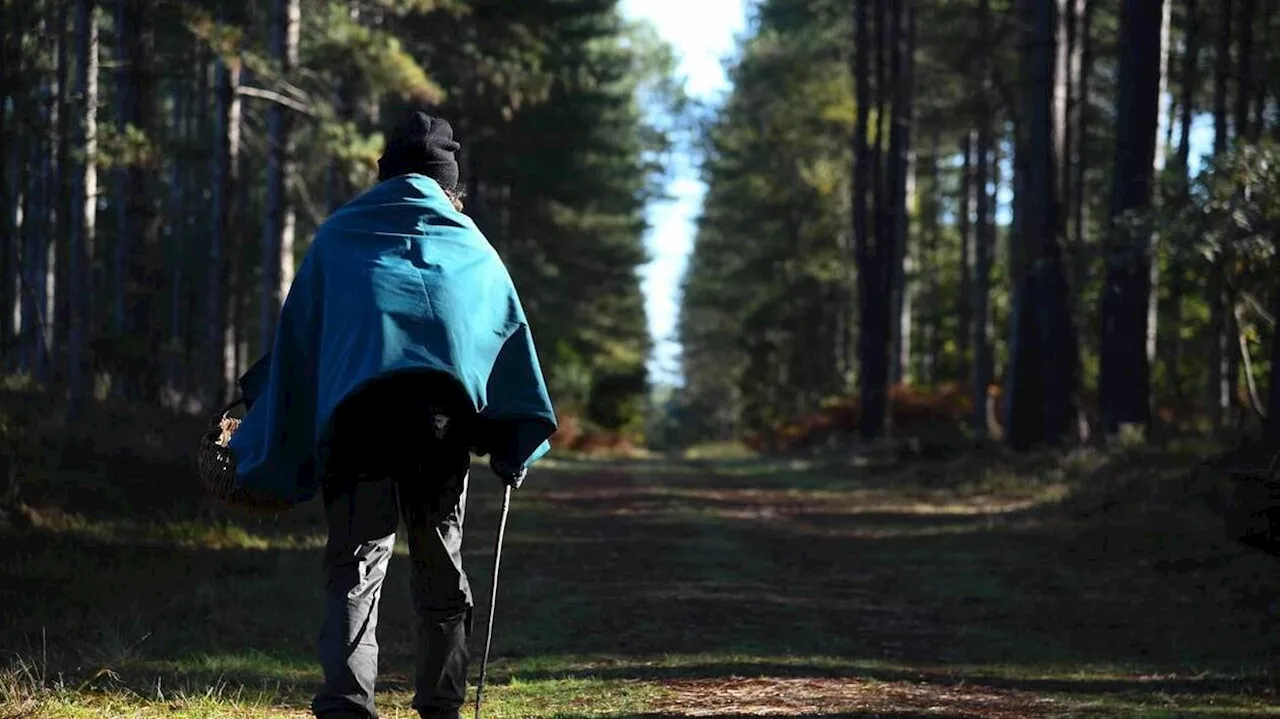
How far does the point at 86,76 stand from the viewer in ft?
49.0

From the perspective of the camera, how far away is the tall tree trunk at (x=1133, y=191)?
18.5m

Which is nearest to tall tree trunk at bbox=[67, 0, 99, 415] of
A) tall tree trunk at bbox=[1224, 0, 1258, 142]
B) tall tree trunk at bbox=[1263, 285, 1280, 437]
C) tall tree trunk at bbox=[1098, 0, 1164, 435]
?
tall tree trunk at bbox=[1263, 285, 1280, 437]

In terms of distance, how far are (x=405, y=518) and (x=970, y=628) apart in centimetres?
553

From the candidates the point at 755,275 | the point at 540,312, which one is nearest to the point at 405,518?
the point at 540,312

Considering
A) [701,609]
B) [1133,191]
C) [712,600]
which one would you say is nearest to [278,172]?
[1133,191]

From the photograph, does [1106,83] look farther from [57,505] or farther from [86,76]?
[57,505]

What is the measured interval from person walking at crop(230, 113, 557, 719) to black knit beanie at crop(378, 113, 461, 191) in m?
0.07

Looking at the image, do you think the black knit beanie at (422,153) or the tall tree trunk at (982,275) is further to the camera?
the tall tree trunk at (982,275)

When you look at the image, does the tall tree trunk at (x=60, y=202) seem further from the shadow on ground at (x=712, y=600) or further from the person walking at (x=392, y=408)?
the person walking at (x=392, y=408)

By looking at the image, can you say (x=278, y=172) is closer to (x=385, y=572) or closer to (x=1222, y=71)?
(x=385, y=572)

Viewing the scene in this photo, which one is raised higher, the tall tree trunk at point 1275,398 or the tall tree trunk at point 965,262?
the tall tree trunk at point 965,262

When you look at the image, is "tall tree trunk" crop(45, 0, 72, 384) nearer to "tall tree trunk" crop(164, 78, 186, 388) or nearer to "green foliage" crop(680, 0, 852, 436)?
"tall tree trunk" crop(164, 78, 186, 388)

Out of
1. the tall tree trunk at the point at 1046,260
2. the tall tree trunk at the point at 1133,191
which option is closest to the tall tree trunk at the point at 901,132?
the tall tree trunk at the point at 1046,260

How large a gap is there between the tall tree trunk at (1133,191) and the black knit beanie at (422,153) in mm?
14139
